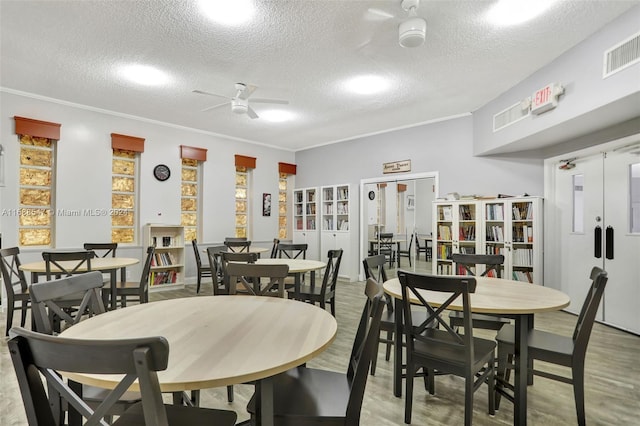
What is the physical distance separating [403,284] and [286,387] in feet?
2.94

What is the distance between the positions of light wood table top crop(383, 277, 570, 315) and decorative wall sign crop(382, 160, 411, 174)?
4.10 meters

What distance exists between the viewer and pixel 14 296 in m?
3.48

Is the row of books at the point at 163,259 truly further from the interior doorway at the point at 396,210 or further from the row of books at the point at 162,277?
the interior doorway at the point at 396,210

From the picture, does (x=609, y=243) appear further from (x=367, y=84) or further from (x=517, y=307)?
(x=367, y=84)

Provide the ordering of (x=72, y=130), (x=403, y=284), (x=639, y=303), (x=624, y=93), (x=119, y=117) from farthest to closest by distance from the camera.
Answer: (x=119, y=117) < (x=72, y=130) < (x=639, y=303) < (x=624, y=93) < (x=403, y=284)

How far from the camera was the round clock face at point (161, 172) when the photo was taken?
20.5 ft

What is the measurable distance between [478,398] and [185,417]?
2.02 m

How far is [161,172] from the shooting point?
6.31m

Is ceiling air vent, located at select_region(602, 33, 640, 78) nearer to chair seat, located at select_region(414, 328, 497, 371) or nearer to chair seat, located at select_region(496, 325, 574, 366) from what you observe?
chair seat, located at select_region(496, 325, 574, 366)

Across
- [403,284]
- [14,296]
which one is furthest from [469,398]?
[14,296]

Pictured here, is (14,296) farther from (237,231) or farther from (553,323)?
(553,323)

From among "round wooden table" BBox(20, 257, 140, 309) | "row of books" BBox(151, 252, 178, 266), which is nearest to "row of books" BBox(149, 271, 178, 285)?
"row of books" BBox(151, 252, 178, 266)

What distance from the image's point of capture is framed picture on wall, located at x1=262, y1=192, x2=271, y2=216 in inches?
314

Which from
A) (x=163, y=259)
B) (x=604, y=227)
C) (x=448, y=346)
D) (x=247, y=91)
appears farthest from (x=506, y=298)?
(x=163, y=259)
